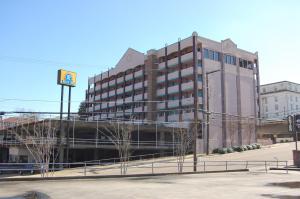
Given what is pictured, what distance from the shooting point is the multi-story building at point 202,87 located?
65562mm

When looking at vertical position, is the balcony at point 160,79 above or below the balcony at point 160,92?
above

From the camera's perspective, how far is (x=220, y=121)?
67000mm

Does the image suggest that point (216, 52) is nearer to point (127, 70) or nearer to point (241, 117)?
point (241, 117)

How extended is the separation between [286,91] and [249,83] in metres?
43.3

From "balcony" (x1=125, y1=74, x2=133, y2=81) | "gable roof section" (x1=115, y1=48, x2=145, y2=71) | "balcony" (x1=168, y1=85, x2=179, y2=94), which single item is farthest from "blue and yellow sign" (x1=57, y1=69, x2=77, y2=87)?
"balcony" (x1=125, y1=74, x2=133, y2=81)

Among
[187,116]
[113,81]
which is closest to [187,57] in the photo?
[187,116]

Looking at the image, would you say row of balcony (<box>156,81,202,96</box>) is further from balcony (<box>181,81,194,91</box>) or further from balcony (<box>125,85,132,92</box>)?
balcony (<box>125,85,132,92</box>)

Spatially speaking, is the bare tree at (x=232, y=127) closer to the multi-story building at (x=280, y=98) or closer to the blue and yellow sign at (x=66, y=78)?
the blue and yellow sign at (x=66, y=78)

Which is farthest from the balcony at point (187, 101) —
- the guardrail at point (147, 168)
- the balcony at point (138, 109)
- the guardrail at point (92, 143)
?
the guardrail at point (147, 168)

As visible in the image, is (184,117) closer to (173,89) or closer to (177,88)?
(177,88)

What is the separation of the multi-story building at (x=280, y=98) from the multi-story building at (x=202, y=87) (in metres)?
38.4

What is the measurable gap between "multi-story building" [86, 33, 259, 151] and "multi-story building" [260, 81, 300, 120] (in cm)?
3840

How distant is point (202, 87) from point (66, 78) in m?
25.7

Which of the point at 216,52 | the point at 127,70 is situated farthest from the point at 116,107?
the point at 216,52
